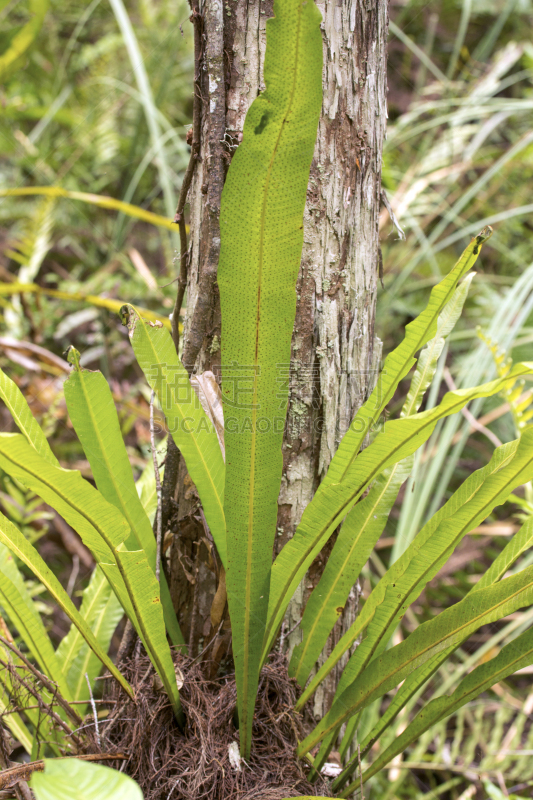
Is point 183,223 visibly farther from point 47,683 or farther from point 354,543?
point 47,683

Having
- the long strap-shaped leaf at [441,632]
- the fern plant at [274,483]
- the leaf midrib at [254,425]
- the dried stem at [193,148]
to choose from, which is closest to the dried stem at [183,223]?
the dried stem at [193,148]

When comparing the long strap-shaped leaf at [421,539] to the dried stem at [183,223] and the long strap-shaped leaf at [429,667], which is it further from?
the dried stem at [183,223]

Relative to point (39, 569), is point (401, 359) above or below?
above

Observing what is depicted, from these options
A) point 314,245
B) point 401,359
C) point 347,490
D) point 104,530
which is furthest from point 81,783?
point 314,245

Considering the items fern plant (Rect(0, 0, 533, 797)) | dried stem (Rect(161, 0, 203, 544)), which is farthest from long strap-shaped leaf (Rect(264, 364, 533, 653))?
dried stem (Rect(161, 0, 203, 544))

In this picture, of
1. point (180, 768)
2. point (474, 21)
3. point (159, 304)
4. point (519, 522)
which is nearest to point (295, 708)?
point (180, 768)

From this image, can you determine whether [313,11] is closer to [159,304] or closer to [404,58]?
[159,304]

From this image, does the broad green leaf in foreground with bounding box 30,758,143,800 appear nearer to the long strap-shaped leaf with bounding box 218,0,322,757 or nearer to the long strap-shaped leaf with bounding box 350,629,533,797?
the long strap-shaped leaf with bounding box 218,0,322,757
